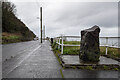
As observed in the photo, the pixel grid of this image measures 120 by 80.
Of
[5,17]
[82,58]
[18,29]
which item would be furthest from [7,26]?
[82,58]

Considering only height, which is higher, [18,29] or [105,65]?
[18,29]

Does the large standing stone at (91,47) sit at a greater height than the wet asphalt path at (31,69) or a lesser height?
greater

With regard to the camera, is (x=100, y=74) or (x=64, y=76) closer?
(x=64, y=76)

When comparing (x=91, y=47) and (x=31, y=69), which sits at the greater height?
(x=91, y=47)

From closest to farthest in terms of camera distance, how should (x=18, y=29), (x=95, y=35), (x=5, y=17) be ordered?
(x=95, y=35) → (x=5, y=17) → (x=18, y=29)

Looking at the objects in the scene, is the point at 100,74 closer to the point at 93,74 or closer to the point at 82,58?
the point at 93,74

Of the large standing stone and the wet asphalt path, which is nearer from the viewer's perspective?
the wet asphalt path

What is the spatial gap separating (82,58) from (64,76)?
2.03 m

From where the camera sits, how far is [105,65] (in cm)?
464

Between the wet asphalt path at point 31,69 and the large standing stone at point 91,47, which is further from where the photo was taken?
the large standing stone at point 91,47

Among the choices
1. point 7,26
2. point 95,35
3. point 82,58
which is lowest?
point 82,58

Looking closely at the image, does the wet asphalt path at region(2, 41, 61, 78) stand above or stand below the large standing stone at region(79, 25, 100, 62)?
below

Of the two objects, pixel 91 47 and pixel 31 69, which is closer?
pixel 31 69

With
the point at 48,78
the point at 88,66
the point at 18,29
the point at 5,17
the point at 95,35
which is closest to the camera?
the point at 48,78
